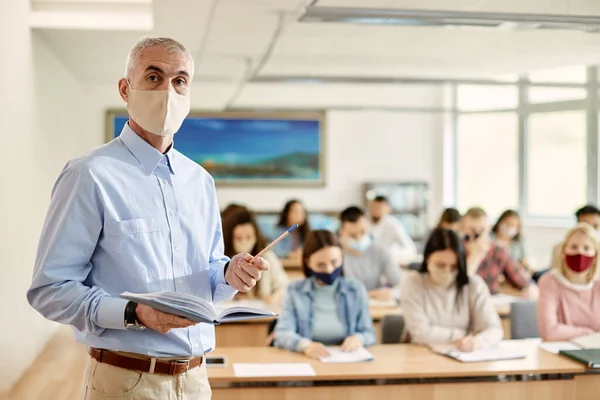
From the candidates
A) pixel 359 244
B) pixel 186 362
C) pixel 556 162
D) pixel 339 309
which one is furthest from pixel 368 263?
pixel 556 162

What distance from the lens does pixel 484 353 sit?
402 centimetres

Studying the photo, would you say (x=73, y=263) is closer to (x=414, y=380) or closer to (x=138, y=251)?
(x=138, y=251)

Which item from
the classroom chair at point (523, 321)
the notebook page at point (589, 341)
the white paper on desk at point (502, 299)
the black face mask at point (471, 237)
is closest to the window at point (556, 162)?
the black face mask at point (471, 237)

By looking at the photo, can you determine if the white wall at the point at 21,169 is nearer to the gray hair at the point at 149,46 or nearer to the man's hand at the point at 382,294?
the man's hand at the point at 382,294

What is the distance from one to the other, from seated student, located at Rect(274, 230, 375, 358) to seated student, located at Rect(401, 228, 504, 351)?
296mm

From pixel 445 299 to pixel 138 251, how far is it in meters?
2.97

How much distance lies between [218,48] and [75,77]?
129 inches

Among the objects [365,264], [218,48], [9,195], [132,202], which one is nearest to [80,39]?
[218,48]

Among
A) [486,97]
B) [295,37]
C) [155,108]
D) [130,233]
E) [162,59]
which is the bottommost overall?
[130,233]

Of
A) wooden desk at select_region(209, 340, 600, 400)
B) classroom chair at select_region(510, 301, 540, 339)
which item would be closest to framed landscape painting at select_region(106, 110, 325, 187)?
classroom chair at select_region(510, 301, 540, 339)

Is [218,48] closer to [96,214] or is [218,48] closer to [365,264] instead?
[365,264]

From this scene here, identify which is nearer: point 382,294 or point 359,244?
point 382,294

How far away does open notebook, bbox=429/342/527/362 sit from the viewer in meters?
3.90

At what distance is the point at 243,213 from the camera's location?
5.89m
